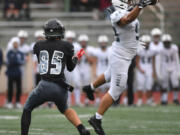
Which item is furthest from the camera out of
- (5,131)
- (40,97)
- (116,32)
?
(5,131)

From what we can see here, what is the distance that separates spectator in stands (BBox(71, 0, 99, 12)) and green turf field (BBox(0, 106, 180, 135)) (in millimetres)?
9191

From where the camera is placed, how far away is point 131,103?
1483cm

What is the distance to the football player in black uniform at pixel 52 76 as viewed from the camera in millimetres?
6777

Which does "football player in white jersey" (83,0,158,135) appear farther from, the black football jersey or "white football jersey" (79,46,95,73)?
"white football jersey" (79,46,95,73)

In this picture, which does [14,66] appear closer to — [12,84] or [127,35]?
[12,84]

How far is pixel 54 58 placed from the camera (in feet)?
22.4

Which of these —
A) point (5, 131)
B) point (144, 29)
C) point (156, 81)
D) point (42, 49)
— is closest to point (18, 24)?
point (144, 29)

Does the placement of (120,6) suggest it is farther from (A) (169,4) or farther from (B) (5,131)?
(A) (169,4)

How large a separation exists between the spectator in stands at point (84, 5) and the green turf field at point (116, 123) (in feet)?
30.2

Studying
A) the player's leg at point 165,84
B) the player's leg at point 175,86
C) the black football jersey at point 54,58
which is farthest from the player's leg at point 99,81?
the player's leg at point 175,86

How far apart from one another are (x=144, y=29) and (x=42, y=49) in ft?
46.4

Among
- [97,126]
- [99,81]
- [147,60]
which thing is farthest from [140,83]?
[97,126]

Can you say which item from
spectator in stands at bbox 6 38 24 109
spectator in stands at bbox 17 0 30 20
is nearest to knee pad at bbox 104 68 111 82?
spectator in stands at bbox 6 38 24 109

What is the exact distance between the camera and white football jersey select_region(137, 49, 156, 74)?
616 inches
